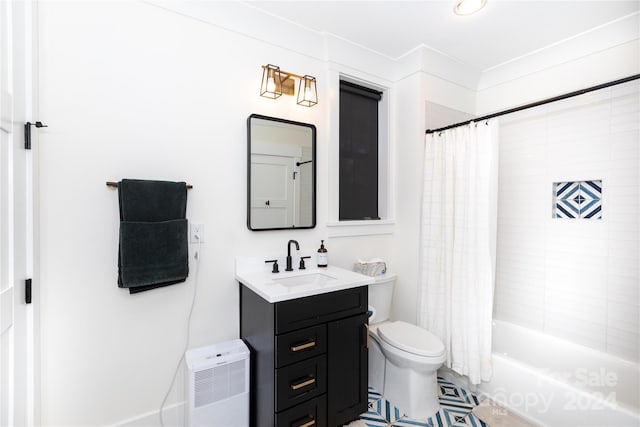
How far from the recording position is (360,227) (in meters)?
2.35

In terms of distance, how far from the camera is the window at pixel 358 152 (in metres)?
2.43

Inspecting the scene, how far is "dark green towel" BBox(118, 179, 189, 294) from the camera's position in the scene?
1422 mm

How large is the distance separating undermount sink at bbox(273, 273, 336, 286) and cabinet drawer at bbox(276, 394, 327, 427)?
1.99ft

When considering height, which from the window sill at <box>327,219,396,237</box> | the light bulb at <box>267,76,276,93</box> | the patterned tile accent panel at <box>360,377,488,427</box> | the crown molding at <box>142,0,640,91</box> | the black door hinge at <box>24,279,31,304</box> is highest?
the crown molding at <box>142,0,640,91</box>

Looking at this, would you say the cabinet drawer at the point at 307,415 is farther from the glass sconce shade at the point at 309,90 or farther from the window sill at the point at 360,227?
the glass sconce shade at the point at 309,90

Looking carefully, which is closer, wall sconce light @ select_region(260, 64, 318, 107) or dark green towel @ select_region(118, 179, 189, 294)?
dark green towel @ select_region(118, 179, 189, 294)

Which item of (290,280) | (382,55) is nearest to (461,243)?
(290,280)

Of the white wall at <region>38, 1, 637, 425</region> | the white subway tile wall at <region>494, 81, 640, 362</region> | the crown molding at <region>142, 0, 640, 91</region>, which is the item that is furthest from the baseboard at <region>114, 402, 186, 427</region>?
the white subway tile wall at <region>494, 81, 640, 362</region>

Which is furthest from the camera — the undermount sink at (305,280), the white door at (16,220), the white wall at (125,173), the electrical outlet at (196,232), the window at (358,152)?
the window at (358,152)

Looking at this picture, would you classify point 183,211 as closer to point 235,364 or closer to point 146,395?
point 235,364

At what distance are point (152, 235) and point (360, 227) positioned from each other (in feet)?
4.77

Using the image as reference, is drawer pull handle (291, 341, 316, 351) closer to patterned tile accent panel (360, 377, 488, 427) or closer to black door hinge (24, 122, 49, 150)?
patterned tile accent panel (360, 377, 488, 427)

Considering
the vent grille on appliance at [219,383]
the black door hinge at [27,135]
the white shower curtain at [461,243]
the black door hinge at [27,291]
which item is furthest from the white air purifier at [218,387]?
the white shower curtain at [461,243]

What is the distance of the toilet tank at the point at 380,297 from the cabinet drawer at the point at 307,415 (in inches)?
28.2
